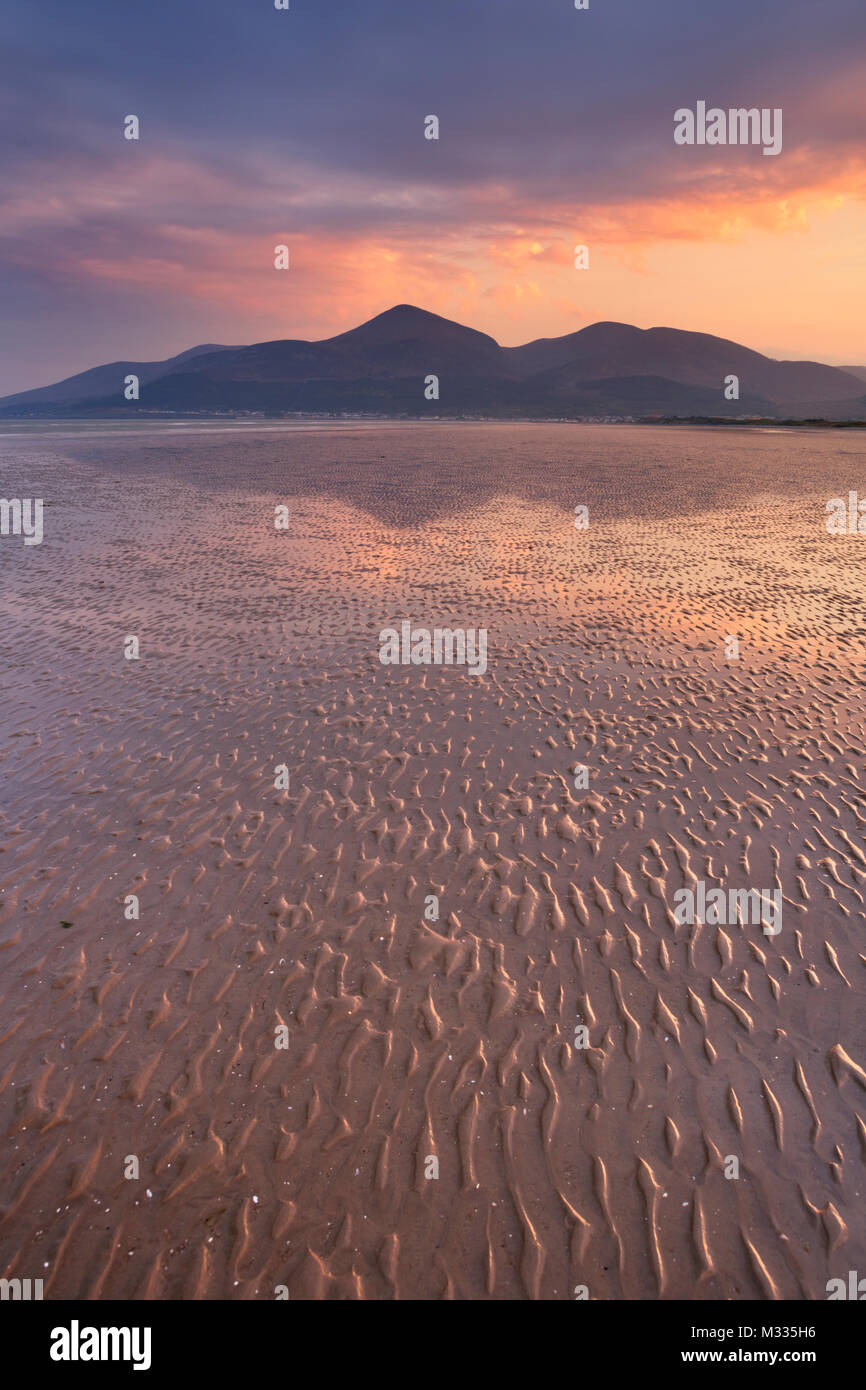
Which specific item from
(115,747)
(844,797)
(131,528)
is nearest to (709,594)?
(844,797)

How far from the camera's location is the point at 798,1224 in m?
4.95

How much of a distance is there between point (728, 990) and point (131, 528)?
30920 millimetres

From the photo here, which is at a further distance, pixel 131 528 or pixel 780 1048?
pixel 131 528

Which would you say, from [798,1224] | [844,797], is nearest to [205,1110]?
[798,1224]

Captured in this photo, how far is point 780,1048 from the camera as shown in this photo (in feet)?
20.8

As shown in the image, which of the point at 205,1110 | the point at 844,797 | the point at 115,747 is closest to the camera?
the point at 205,1110

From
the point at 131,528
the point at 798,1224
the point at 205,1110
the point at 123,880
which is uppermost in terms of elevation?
the point at 131,528

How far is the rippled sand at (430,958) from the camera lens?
4.93m

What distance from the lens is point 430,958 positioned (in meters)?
7.36

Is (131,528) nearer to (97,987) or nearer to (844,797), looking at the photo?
(97,987)

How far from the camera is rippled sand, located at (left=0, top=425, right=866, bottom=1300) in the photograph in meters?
4.93
